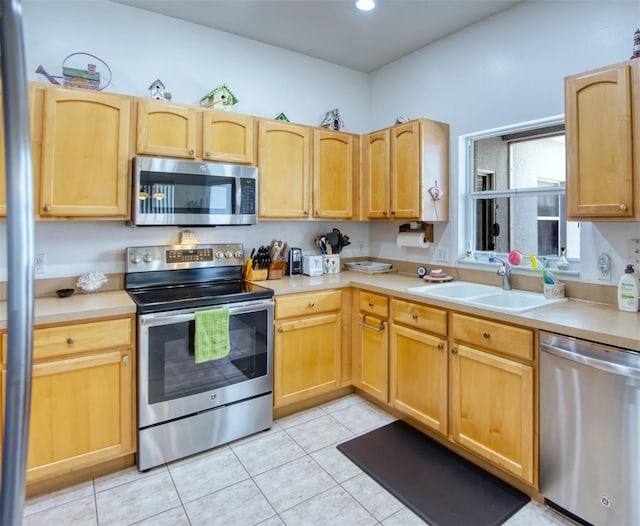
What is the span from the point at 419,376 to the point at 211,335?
4.21 feet

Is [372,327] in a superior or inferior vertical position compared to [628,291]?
inferior

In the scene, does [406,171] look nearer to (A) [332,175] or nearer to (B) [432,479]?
(A) [332,175]

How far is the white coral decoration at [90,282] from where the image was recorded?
240 cm

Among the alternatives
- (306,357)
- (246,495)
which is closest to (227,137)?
(306,357)

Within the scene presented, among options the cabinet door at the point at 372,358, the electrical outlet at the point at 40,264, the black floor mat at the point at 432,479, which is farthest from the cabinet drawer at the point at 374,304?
the electrical outlet at the point at 40,264

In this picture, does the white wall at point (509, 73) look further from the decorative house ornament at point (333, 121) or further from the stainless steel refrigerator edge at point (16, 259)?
the stainless steel refrigerator edge at point (16, 259)

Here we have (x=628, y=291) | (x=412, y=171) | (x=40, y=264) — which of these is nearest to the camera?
(x=628, y=291)

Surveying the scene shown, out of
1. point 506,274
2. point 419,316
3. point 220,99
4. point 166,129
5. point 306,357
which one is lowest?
point 306,357

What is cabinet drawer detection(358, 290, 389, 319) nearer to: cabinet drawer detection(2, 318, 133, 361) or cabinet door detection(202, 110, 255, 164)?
cabinet door detection(202, 110, 255, 164)

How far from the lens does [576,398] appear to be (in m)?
1.71

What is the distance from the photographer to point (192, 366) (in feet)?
7.55

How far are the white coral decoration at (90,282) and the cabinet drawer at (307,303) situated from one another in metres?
1.09

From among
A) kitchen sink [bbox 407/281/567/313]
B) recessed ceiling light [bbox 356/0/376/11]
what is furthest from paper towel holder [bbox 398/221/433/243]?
recessed ceiling light [bbox 356/0/376/11]

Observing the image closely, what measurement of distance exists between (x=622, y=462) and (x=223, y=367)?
1.96 metres
